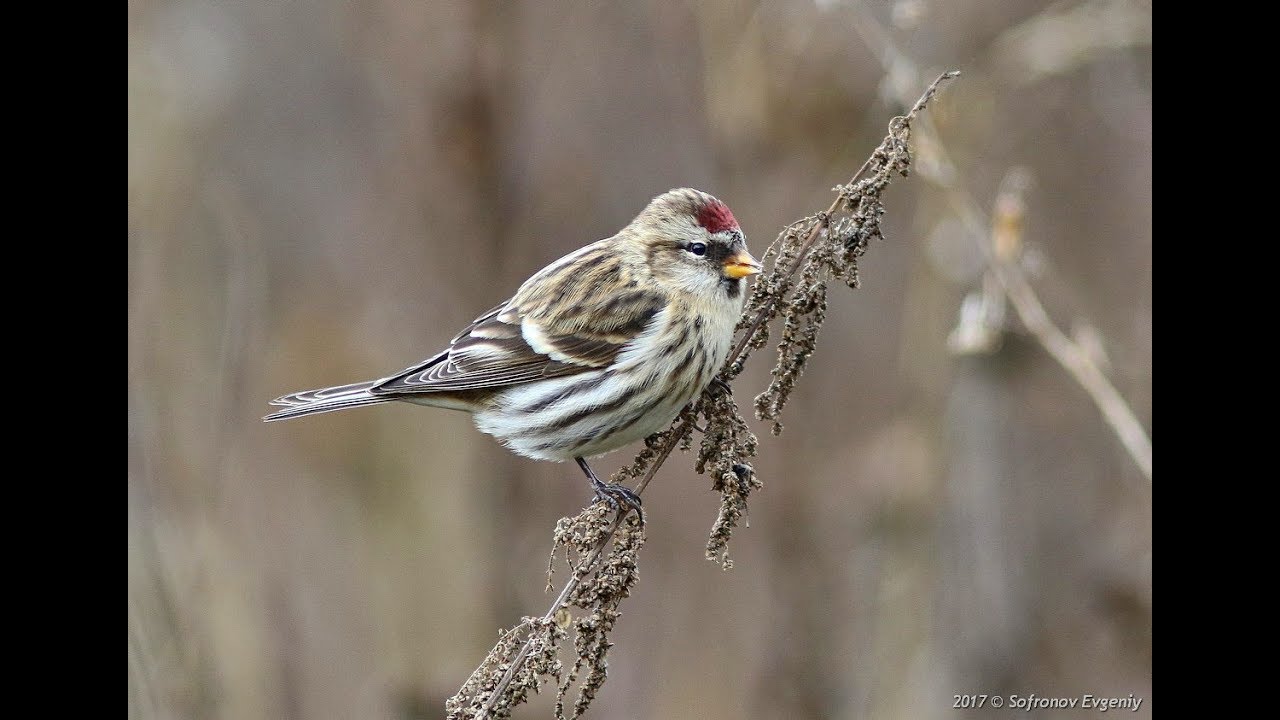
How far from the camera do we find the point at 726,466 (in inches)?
133

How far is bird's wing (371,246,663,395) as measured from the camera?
14.8 feet

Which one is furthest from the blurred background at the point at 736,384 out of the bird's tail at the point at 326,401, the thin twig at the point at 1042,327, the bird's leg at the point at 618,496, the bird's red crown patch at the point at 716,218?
the bird's leg at the point at 618,496

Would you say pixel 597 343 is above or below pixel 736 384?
below

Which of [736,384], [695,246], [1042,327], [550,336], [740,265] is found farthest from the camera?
[736,384]

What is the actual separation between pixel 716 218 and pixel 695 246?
154 mm

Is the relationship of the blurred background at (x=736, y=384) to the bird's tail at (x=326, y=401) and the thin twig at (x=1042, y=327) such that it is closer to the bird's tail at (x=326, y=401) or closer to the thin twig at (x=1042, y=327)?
the thin twig at (x=1042, y=327)

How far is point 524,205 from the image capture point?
6.46 meters

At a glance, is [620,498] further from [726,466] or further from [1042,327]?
[1042,327]

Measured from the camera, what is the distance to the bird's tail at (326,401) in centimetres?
457

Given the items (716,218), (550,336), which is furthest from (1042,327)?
(550,336)

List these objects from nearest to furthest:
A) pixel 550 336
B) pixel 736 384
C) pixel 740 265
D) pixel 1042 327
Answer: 1. pixel 1042 327
2. pixel 740 265
3. pixel 550 336
4. pixel 736 384

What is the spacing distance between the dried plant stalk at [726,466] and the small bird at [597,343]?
2.35 ft

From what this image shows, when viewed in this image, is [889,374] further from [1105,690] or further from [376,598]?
[376,598]
